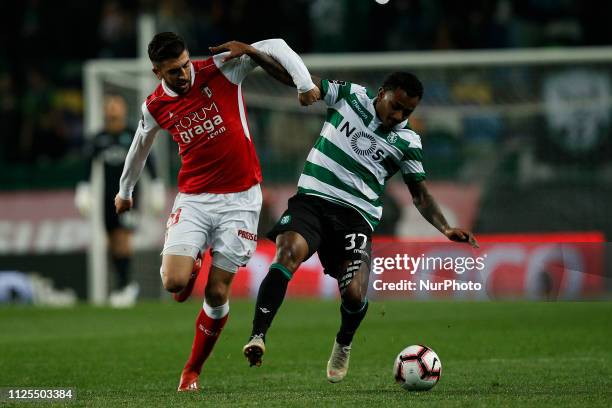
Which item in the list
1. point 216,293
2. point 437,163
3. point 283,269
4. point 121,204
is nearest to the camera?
point 283,269

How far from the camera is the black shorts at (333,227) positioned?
6754mm

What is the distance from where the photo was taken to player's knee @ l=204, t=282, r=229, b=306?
6.76 meters

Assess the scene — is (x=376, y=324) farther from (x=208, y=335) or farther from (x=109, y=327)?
(x=208, y=335)

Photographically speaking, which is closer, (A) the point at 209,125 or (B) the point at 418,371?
(B) the point at 418,371

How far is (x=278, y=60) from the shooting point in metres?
6.50

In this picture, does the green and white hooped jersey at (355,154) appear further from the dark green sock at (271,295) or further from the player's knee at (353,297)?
the dark green sock at (271,295)

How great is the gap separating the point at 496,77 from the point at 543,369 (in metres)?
8.76

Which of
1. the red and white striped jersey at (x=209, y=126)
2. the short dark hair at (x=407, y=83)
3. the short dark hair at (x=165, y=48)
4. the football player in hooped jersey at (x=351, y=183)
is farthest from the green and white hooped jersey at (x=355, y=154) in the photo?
the short dark hair at (x=165, y=48)

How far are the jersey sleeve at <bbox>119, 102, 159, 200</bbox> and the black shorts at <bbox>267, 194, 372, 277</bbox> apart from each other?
916 millimetres

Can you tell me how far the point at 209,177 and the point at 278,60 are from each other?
845 millimetres

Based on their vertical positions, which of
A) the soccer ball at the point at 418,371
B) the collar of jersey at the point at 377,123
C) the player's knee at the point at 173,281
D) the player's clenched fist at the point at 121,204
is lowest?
the soccer ball at the point at 418,371

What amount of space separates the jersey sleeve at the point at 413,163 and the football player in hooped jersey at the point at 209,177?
36.3 inches

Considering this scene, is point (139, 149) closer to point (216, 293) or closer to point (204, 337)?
point (216, 293)

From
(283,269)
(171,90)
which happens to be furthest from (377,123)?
(171,90)
